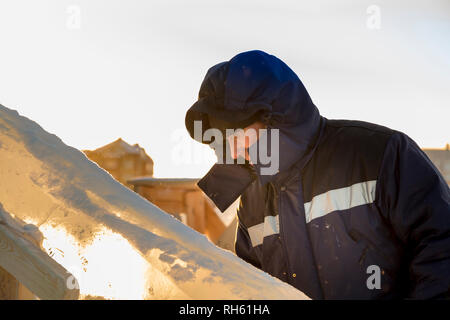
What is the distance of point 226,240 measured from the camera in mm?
4691

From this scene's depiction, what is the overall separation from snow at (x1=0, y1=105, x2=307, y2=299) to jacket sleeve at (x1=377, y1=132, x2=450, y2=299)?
2.08 ft

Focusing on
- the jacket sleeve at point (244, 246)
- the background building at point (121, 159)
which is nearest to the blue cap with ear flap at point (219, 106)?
the jacket sleeve at point (244, 246)

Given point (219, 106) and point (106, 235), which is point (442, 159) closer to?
point (219, 106)

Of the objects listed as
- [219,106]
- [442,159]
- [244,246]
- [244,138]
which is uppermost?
[219,106]

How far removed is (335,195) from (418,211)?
12.2 inches

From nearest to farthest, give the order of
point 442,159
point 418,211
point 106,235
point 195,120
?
point 106,235
point 418,211
point 195,120
point 442,159

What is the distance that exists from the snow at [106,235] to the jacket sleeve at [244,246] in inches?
33.9

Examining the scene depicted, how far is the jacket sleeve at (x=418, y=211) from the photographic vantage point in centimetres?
148

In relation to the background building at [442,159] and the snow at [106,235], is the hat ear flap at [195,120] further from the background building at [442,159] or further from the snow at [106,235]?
the background building at [442,159]

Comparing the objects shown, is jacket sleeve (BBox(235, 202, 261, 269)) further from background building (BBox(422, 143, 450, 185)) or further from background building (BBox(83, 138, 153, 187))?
background building (BBox(422, 143, 450, 185))

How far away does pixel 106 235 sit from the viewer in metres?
1.19

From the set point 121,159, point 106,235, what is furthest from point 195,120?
point 121,159
